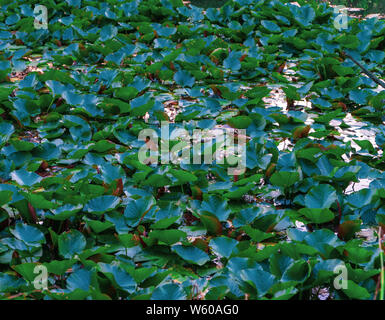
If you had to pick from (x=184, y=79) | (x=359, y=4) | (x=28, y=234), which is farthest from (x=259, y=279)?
(x=359, y=4)

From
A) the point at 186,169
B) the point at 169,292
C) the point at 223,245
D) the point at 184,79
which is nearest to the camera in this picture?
the point at 169,292

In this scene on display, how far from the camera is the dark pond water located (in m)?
4.59

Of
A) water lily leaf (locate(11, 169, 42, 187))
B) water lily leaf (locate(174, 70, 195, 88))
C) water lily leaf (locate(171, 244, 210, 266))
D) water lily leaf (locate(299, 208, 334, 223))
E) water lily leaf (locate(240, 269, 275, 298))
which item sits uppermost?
water lily leaf (locate(174, 70, 195, 88))

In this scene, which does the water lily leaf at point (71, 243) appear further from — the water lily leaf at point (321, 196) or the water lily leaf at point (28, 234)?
the water lily leaf at point (321, 196)

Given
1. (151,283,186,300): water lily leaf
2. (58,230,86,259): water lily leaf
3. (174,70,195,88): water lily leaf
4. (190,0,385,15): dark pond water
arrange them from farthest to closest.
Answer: (190,0,385,15): dark pond water, (174,70,195,88): water lily leaf, (58,230,86,259): water lily leaf, (151,283,186,300): water lily leaf

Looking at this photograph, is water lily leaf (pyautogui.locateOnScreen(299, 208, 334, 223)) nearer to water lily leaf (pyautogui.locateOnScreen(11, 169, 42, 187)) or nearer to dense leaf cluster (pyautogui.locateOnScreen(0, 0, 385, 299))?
dense leaf cluster (pyautogui.locateOnScreen(0, 0, 385, 299))

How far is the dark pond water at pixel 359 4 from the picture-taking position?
4.59 meters

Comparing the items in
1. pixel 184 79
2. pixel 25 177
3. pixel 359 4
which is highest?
pixel 359 4

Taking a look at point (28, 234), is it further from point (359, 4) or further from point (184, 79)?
point (359, 4)

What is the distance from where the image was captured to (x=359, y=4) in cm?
479

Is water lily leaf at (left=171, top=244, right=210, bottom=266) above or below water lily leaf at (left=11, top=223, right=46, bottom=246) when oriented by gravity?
below

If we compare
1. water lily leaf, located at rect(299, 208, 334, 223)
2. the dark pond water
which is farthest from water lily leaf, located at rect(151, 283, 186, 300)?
the dark pond water
